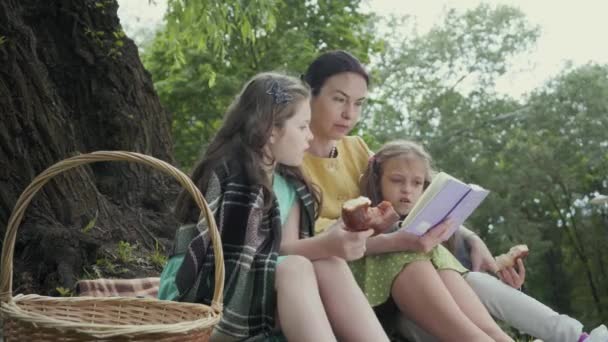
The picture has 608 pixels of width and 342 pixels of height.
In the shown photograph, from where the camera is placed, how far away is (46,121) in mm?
3666

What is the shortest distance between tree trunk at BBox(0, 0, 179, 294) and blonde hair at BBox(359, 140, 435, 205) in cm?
119

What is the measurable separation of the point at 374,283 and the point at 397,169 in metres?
0.53

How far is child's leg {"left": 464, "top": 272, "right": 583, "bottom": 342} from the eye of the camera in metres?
2.96

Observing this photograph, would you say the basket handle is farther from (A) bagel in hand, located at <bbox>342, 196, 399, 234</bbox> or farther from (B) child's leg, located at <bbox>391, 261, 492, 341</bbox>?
(B) child's leg, located at <bbox>391, 261, 492, 341</bbox>

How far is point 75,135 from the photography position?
4.22 metres

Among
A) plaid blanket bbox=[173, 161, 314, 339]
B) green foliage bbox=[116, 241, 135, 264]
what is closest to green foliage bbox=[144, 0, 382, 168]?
green foliage bbox=[116, 241, 135, 264]

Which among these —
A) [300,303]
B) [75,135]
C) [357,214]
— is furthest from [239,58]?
[300,303]

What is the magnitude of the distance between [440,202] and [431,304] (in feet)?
1.18

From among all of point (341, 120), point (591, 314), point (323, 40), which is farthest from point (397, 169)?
point (591, 314)

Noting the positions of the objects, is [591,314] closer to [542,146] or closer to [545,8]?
[542,146]

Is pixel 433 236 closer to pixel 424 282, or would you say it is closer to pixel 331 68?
pixel 424 282

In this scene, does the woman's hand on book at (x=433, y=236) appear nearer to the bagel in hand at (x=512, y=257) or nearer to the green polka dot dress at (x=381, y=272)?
the green polka dot dress at (x=381, y=272)

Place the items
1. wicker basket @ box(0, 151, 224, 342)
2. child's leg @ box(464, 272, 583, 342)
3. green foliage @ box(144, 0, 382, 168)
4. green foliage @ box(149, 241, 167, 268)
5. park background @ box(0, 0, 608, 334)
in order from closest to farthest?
wicker basket @ box(0, 151, 224, 342), child's leg @ box(464, 272, 583, 342), park background @ box(0, 0, 608, 334), green foliage @ box(149, 241, 167, 268), green foliage @ box(144, 0, 382, 168)

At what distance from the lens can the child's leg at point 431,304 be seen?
106 inches
